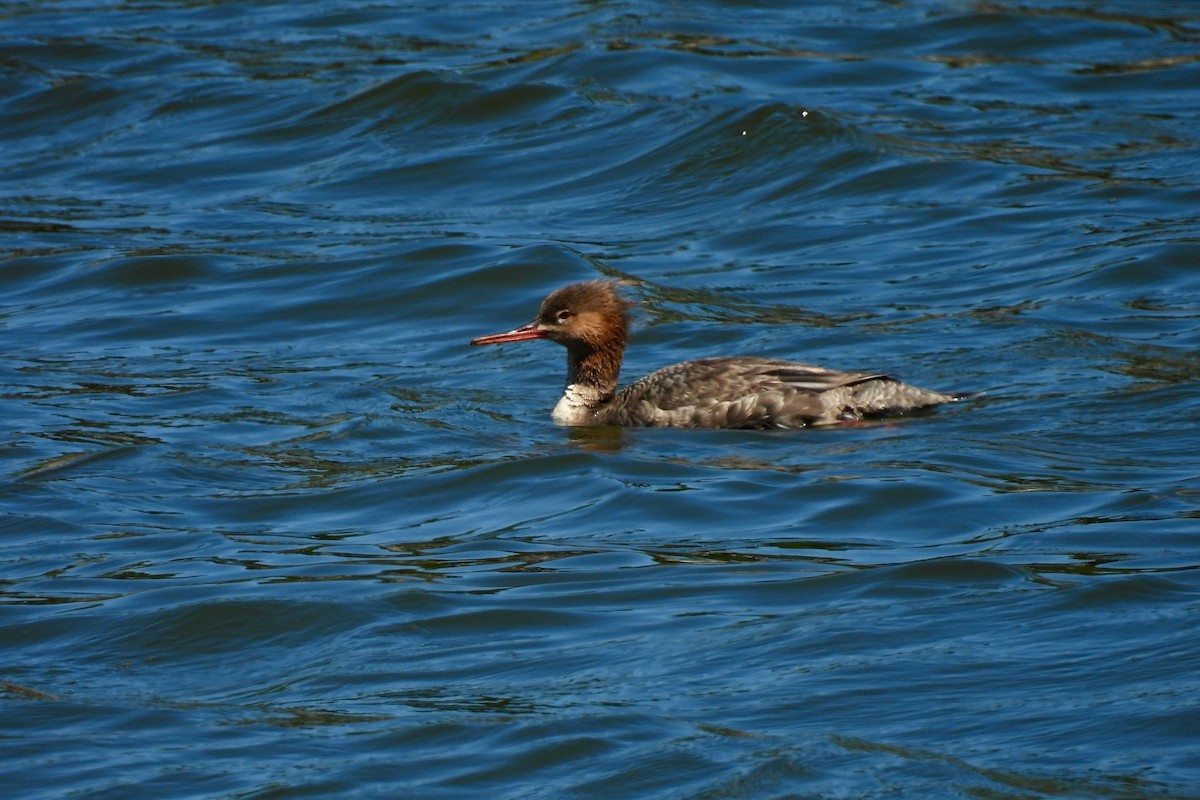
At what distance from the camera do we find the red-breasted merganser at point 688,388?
10312 mm

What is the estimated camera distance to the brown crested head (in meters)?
11.2

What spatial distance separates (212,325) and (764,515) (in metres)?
5.66

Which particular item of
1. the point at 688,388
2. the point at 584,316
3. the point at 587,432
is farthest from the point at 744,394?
the point at 584,316

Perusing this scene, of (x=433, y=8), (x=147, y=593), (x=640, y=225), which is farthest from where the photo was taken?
(x=433, y=8)

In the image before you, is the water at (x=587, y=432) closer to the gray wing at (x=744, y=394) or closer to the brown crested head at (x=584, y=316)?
the gray wing at (x=744, y=394)

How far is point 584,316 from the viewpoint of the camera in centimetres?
1123

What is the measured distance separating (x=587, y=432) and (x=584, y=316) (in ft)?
2.55

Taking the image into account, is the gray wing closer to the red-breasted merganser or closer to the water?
the red-breasted merganser

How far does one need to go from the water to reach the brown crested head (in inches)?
22.0

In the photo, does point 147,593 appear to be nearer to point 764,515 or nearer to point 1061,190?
point 764,515

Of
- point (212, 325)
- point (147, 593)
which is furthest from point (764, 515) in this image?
point (212, 325)

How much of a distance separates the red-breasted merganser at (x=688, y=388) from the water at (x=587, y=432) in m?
0.16

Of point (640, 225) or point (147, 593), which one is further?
point (640, 225)

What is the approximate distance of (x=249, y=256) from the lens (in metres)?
14.8
